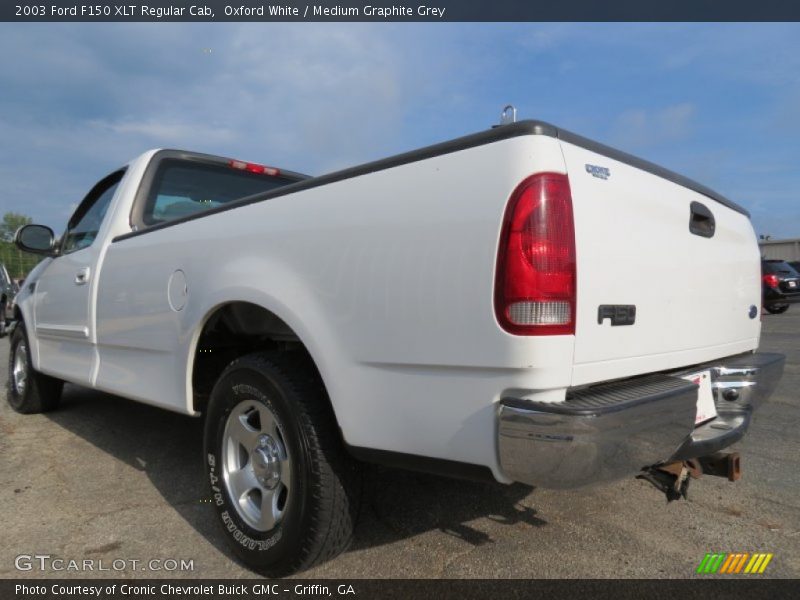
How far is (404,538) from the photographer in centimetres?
260

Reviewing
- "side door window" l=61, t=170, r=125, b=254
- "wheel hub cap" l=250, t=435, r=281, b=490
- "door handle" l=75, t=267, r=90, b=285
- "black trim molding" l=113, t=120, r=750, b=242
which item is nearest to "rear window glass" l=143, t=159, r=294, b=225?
"side door window" l=61, t=170, r=125, b=254

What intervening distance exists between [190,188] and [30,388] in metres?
2.39

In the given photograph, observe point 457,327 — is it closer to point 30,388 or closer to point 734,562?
point 734,562

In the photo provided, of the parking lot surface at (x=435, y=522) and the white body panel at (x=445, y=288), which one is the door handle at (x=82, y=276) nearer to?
the parking lot surface at (x=435, y=522)

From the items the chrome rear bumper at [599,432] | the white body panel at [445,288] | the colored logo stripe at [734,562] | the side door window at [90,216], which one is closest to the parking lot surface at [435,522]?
the colored logo stripe at [734,562]

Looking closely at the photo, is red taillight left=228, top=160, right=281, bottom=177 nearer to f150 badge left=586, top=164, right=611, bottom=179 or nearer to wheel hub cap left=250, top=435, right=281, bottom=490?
wheel hub cap left=250, top=435, right=281, bottom=490

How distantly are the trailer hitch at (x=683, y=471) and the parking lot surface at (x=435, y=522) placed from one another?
1.12 ft

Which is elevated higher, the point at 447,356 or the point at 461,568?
the point at 447,356

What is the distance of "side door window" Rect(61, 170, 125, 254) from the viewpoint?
4066mm

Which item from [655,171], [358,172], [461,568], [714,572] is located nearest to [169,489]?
[461,568]

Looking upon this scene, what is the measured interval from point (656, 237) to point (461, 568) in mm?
1435

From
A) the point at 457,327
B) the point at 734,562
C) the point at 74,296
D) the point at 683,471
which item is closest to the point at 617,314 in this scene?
the point at 457,327

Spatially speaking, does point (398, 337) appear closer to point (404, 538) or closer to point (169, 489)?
point (404, 538)

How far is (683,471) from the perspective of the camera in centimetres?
223
